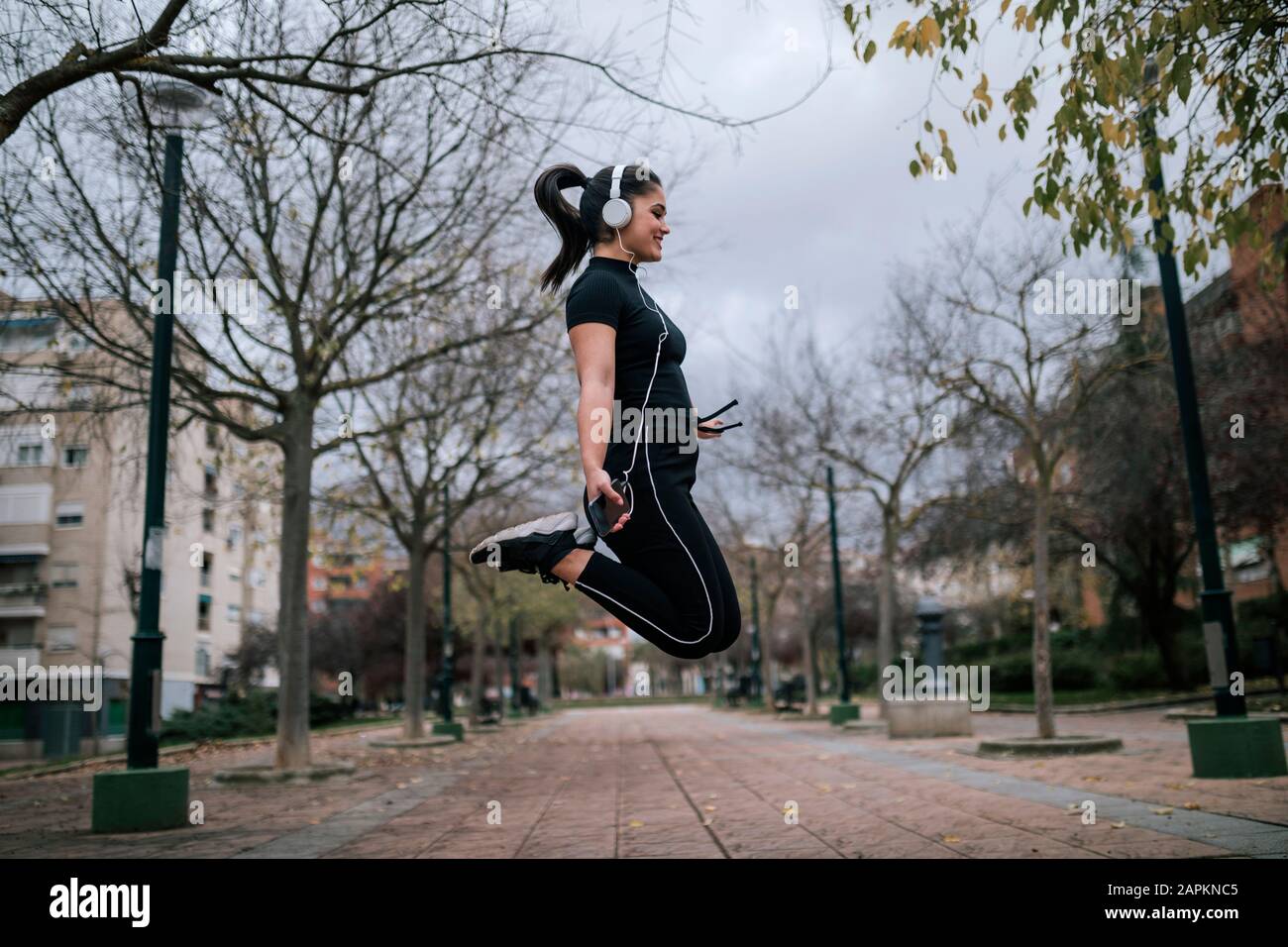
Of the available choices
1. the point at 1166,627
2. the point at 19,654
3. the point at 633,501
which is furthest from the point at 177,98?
the point at 19,654

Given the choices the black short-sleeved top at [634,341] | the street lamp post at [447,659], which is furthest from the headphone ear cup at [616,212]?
the street lamp post at [447,659]

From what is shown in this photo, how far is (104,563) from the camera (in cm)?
3512

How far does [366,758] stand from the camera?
655 inches

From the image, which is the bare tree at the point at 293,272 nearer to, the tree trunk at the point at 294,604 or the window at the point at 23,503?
the tree trunk at the point at 294,604

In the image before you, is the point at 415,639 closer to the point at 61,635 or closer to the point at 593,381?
the point at 593,381

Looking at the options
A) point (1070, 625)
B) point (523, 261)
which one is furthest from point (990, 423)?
point (1070, 625)

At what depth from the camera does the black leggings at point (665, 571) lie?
2758 millimetres

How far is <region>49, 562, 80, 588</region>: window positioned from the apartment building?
0.12 feet

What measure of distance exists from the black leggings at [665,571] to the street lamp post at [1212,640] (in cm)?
694

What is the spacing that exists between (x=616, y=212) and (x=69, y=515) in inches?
1650

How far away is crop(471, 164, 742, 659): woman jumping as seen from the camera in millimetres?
2746

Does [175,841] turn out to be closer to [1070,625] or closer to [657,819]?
[657,819]

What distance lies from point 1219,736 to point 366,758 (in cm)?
1257

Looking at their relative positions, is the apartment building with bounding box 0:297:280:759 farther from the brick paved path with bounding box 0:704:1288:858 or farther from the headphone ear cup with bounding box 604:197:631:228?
the headphone ear cup with bounding box 604:197:631:228
